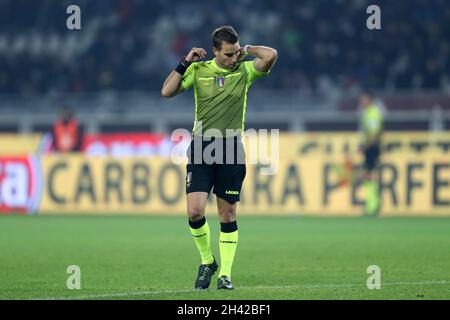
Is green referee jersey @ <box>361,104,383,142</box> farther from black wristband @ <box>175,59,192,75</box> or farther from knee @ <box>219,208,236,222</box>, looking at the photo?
black wristband @ <box>175,59,192,75</box>

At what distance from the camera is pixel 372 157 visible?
19.5 meters

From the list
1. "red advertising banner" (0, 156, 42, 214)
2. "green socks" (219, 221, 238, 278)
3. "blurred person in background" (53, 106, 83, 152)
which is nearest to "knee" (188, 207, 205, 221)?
"green socks" (219, 221, 238, 278)

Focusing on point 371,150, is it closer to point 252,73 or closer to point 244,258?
point 244,258

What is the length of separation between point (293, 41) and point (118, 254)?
14.2 meters

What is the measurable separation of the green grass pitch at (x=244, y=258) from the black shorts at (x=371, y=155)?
121 centimetres

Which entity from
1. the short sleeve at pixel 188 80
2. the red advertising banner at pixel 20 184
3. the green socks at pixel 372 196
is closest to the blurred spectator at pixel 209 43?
the green socks at pixel 372 196

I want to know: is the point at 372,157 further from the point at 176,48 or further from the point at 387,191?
the point at 176,48

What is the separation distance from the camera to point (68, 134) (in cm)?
2139

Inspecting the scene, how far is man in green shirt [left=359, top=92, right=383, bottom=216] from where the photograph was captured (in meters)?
19.5

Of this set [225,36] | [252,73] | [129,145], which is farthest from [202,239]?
[129,145]

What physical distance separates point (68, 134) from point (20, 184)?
1453 mm

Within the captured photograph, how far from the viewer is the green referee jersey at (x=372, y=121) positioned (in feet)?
64.1

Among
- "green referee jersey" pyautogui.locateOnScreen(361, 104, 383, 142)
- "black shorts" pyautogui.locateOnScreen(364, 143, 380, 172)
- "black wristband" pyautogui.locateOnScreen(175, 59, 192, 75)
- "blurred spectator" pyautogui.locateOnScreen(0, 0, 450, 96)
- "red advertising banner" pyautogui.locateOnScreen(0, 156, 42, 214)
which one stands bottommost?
"red advertising banner" pyautogui.locateOnScreen(0, 156, 42, 214)

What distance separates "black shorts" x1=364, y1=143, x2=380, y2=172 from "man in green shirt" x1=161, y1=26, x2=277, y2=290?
10787mm
